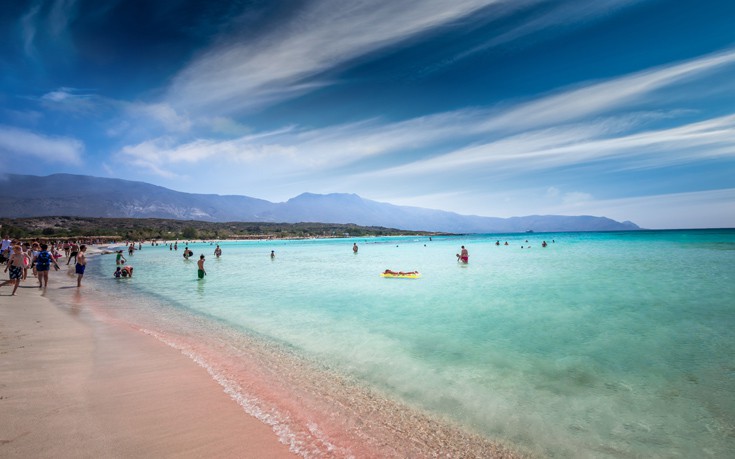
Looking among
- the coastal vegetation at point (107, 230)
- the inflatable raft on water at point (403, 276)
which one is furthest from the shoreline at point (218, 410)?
the coastal vegetation at point (107, 230)

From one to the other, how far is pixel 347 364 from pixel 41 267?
1730 cm

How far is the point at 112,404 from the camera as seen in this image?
5.07 metres

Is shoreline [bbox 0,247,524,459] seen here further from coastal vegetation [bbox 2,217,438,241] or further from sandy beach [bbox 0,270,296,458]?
coastal vegetation [bbox 2,217,438,241]

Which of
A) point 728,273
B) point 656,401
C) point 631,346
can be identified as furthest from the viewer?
point 728,273

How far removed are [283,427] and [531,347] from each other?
6.94 meters

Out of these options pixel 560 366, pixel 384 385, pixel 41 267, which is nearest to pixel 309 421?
pixel 384 385

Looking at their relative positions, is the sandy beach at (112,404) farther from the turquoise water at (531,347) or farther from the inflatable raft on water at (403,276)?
the inflatable raft on water at (403,276)

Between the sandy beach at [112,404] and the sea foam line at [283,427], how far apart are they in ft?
0.37

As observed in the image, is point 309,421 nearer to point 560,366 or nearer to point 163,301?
point 560,366

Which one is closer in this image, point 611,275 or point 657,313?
point 657,313

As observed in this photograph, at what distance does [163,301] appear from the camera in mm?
15156

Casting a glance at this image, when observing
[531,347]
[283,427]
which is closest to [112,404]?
[283,427]

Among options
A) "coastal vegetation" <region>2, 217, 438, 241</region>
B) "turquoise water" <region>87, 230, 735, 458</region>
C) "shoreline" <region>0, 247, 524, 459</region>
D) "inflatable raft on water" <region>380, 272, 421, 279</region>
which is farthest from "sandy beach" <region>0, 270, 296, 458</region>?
"coastal vegetation" <region>2, 217, 438, 241</region>

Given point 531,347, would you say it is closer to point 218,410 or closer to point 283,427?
point 283,427
